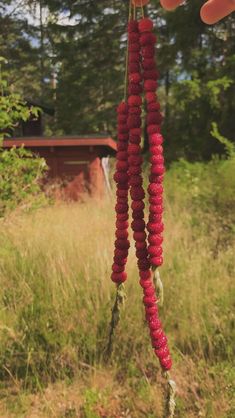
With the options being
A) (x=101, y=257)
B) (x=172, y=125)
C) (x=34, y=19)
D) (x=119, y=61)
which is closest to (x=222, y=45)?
(x=172, y=125)

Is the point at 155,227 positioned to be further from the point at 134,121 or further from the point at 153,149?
the point at 134,121

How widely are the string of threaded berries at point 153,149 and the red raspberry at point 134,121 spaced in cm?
7

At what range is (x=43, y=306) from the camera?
4340mm

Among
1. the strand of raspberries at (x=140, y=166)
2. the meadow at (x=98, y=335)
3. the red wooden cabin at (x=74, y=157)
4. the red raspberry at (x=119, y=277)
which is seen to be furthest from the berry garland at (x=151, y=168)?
the red wooden cabin at (x=74, y=157)

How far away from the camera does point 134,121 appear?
156cm

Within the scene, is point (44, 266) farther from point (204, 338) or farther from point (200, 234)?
point (200, 234)

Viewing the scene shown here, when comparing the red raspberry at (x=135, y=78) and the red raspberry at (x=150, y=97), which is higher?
the red raspberry at (x=135, y=78)

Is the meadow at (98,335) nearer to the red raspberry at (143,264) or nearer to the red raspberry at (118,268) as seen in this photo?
the red raspberry at (118,268)

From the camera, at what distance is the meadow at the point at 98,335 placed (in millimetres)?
3656

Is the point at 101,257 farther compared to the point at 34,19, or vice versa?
the point at 34,19

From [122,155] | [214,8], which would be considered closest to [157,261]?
[122,155]

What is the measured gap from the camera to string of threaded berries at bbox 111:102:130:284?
161 cm

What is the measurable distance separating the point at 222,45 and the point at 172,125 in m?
3.68

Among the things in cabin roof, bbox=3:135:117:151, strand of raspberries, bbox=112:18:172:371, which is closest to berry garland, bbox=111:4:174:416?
strand of raspberries, bbox=112:18:172:371
